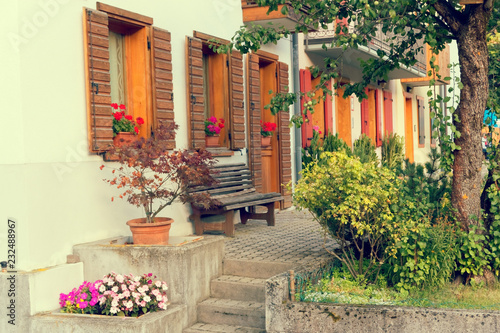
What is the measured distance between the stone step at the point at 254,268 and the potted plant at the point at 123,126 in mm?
1820

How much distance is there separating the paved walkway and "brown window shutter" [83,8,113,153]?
6.22 feet

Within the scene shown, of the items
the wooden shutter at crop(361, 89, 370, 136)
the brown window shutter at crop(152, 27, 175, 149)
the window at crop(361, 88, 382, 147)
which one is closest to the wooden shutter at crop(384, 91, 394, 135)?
the window at crop(361, 88, 382, 147)

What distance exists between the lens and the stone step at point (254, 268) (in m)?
6.86

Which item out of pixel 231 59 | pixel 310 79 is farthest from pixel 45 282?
pixel 310 79

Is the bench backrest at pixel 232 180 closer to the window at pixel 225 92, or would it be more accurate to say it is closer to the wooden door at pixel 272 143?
the window at pixel 225 92

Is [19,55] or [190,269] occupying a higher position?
[19,55]

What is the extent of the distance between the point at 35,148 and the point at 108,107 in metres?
1.12

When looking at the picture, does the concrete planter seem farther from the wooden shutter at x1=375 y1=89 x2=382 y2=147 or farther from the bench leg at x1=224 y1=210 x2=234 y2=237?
the wooden shutter at x1=375 y1=89 x2=382 y2=147

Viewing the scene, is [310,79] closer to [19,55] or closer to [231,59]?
[231,59]

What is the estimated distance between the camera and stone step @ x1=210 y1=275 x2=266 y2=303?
21.7 ft

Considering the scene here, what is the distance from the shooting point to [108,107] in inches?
284

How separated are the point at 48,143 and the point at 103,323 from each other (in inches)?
73.5

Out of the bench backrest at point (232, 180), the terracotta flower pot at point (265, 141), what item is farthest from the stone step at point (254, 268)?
the terracotta flower pot at point (265, 141)

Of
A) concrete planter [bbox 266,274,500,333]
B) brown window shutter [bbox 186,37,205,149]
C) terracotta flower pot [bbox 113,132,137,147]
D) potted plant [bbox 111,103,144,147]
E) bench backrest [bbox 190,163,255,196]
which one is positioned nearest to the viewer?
concrete planter [bbox 266,274,500,333]
